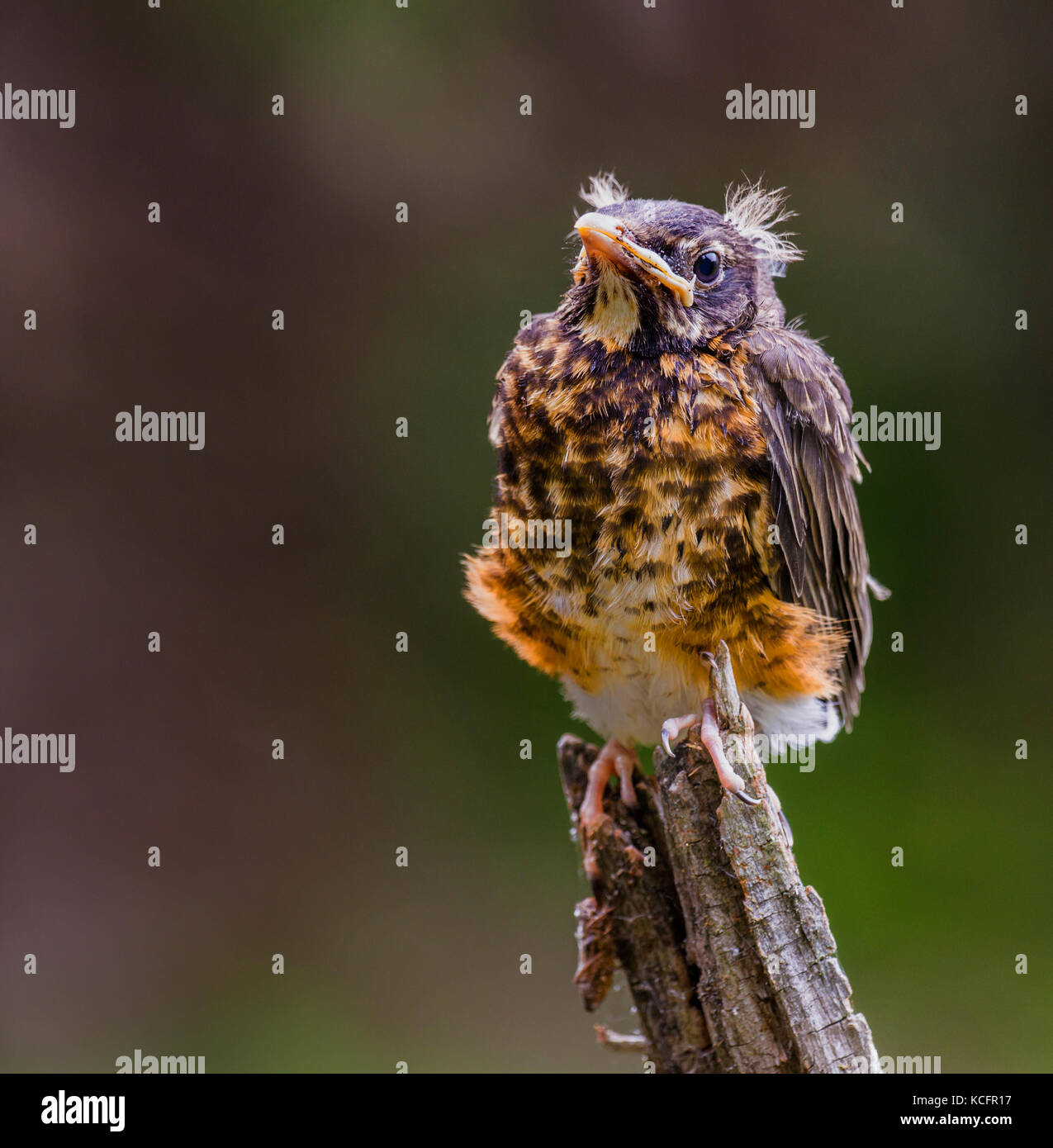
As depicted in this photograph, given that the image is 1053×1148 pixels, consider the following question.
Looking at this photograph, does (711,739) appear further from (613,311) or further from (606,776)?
(613,311)

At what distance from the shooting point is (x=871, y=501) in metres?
5.05

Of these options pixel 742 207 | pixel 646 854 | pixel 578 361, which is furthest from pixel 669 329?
pixel 646 854

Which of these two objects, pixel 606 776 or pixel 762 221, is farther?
pixel 762 221

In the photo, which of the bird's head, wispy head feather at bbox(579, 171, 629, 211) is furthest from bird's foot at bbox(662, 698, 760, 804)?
wispy head feather at bbox(579, 171, 629, 211)

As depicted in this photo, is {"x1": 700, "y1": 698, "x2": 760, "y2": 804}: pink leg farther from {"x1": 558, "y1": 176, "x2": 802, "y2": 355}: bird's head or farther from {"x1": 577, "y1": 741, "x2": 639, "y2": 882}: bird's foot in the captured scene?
{"x1": 558, "y1": 176, "x2": 802, "y2": 355}: bird's head

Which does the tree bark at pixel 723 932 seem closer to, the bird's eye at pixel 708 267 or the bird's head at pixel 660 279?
the bird's head at pixel 660 279

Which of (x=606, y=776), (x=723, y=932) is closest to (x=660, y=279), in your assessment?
(x=606, y=776)

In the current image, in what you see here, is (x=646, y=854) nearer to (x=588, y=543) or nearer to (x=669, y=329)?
(x=588, y=543)

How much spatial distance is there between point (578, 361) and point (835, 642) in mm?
985

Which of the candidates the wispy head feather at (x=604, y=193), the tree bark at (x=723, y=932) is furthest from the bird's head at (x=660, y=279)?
the tree bark at (x=723, y=932)

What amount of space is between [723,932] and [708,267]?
1.53 m

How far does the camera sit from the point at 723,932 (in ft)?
8.68

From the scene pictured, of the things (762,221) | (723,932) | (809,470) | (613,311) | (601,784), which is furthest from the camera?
(762,221)

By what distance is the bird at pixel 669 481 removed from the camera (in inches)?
109
